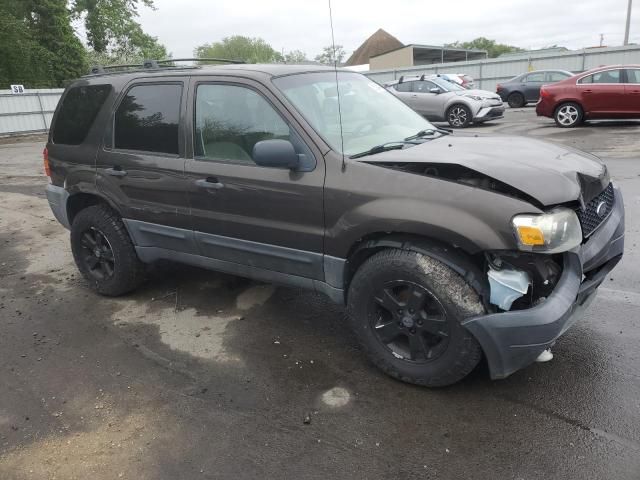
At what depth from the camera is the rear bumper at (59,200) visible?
4707 millimetres

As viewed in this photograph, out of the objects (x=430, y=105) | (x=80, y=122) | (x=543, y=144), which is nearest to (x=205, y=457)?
(x=543, y=144)

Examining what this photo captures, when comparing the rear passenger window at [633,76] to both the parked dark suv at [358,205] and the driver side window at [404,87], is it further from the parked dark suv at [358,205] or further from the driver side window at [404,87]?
the parked dark suv at [358,205]

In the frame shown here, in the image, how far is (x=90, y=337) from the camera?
400 cm

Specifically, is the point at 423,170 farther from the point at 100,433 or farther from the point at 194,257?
the point at 100,433

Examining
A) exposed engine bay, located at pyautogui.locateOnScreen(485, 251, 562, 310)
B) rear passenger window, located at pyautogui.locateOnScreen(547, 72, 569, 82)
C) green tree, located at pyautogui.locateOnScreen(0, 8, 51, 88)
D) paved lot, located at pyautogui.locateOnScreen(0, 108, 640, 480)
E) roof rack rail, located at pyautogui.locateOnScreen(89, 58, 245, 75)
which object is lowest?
paved lot, located at pyautogui.locateOnScreen(0, 108, 640, 480)

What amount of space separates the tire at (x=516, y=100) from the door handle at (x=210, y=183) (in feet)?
67.7

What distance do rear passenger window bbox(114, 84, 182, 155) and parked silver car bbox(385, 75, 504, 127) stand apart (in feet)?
38.7

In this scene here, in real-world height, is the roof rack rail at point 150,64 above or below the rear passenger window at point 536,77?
above

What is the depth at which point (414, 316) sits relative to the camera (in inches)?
117

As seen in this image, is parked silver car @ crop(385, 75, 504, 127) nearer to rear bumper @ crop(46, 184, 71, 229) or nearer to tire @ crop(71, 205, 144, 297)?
rear bumper @ crop(46, 184, 71, 229)

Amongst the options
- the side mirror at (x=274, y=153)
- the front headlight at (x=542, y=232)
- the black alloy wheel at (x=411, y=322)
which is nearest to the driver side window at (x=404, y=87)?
the side mirror at (x=274, y=153)

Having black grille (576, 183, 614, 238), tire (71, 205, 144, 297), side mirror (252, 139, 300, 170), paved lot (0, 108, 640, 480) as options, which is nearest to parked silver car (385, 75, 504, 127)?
paved lot (0, 108, 640, 480)

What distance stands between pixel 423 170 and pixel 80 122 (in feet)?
10.2

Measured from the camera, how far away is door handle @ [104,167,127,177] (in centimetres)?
414
